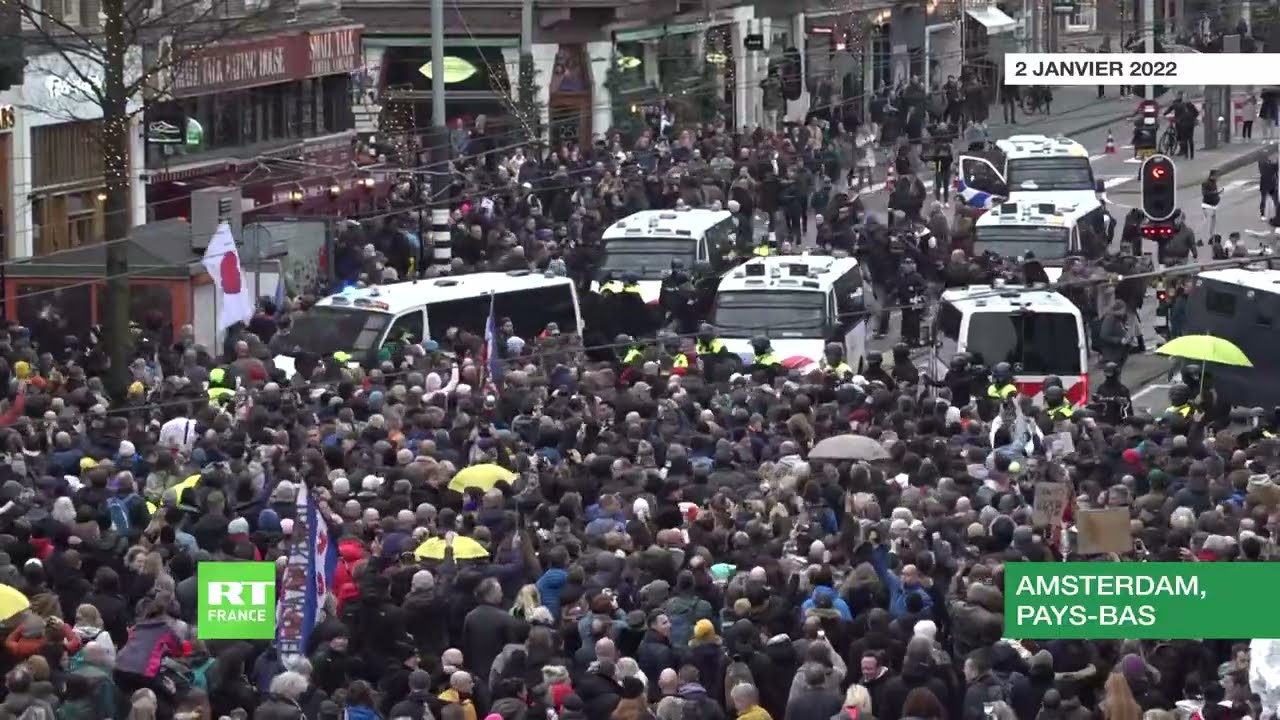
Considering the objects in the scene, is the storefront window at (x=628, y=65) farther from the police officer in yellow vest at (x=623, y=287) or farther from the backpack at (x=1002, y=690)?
the backpack at (x=1002, y=690)

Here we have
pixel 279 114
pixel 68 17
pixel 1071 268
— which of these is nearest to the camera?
pixel 1071 268

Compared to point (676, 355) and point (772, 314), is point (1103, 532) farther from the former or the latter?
point (772, 314)

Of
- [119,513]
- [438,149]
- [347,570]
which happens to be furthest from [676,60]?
[347,570]

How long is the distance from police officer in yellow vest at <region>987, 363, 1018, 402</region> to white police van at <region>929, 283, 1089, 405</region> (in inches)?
49.5

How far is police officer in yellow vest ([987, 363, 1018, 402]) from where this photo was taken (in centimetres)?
2880

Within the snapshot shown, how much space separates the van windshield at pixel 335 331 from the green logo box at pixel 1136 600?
611 inches

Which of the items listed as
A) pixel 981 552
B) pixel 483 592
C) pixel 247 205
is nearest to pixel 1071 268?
pixel 247 205

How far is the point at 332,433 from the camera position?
24906 millimetres

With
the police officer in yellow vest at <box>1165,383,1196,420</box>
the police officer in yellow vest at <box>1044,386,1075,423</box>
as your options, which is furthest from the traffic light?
the police officer in yellow vest at <box>1044,386,1075,423</box>

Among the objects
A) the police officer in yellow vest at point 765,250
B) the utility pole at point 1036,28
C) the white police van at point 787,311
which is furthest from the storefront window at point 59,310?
the utility pole at point 1036,28

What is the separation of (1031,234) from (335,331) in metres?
10.5

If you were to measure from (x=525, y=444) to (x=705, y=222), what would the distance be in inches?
483

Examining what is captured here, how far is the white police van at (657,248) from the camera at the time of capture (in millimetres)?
36344

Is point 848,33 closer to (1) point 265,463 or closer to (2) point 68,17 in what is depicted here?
(2) point 68,17
